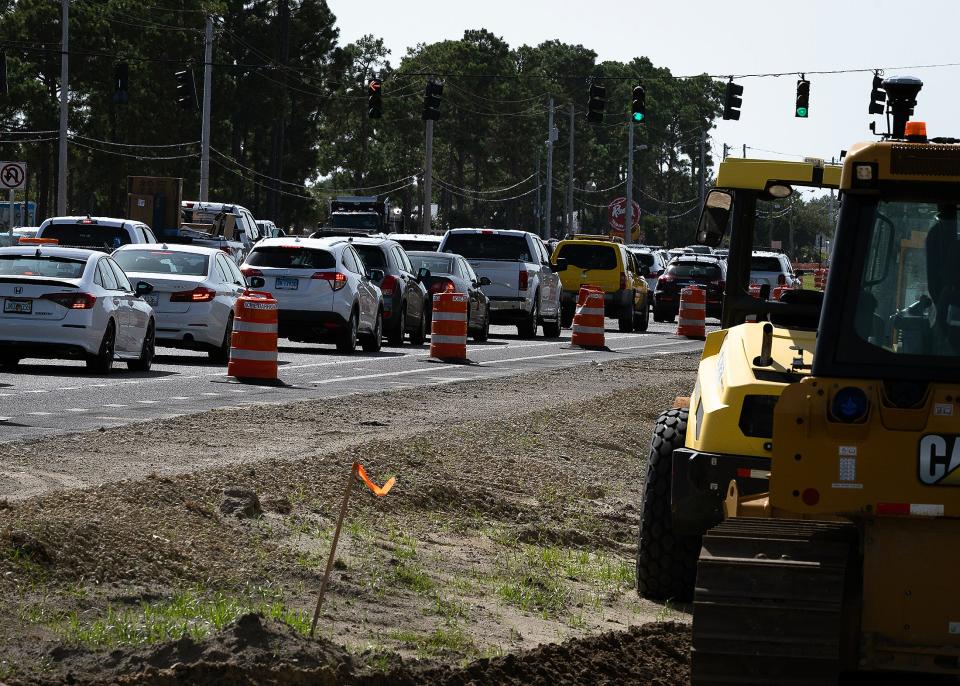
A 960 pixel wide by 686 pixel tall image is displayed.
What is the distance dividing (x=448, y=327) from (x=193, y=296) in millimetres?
4244

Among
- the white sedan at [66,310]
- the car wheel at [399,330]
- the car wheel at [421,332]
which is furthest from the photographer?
the car wheel at [421,332]

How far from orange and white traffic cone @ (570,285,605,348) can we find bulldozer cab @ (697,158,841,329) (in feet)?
73.4

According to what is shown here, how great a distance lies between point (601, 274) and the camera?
134ft

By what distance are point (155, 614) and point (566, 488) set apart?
19.8ft

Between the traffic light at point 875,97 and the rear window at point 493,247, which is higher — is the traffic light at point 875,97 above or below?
above

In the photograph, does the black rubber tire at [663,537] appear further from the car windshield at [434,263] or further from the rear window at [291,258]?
the car windshield at [434,263]

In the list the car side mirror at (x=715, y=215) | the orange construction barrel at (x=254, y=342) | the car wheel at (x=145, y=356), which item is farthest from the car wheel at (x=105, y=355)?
the car side mirror at (x=715, y=215)

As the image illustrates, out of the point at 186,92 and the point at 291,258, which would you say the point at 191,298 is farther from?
the point at 186,92

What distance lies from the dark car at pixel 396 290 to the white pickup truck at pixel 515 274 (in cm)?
444

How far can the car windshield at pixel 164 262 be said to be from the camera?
24.7m

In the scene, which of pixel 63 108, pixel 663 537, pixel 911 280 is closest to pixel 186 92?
pixel 63 108

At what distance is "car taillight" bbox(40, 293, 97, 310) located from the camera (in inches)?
812

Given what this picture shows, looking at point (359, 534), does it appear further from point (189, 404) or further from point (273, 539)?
point (189, 404)

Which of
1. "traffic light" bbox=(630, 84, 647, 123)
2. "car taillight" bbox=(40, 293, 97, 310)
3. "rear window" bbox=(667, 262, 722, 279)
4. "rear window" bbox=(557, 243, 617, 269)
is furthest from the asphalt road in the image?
"traffic light" bbox=(630, 84, 647, 123)
